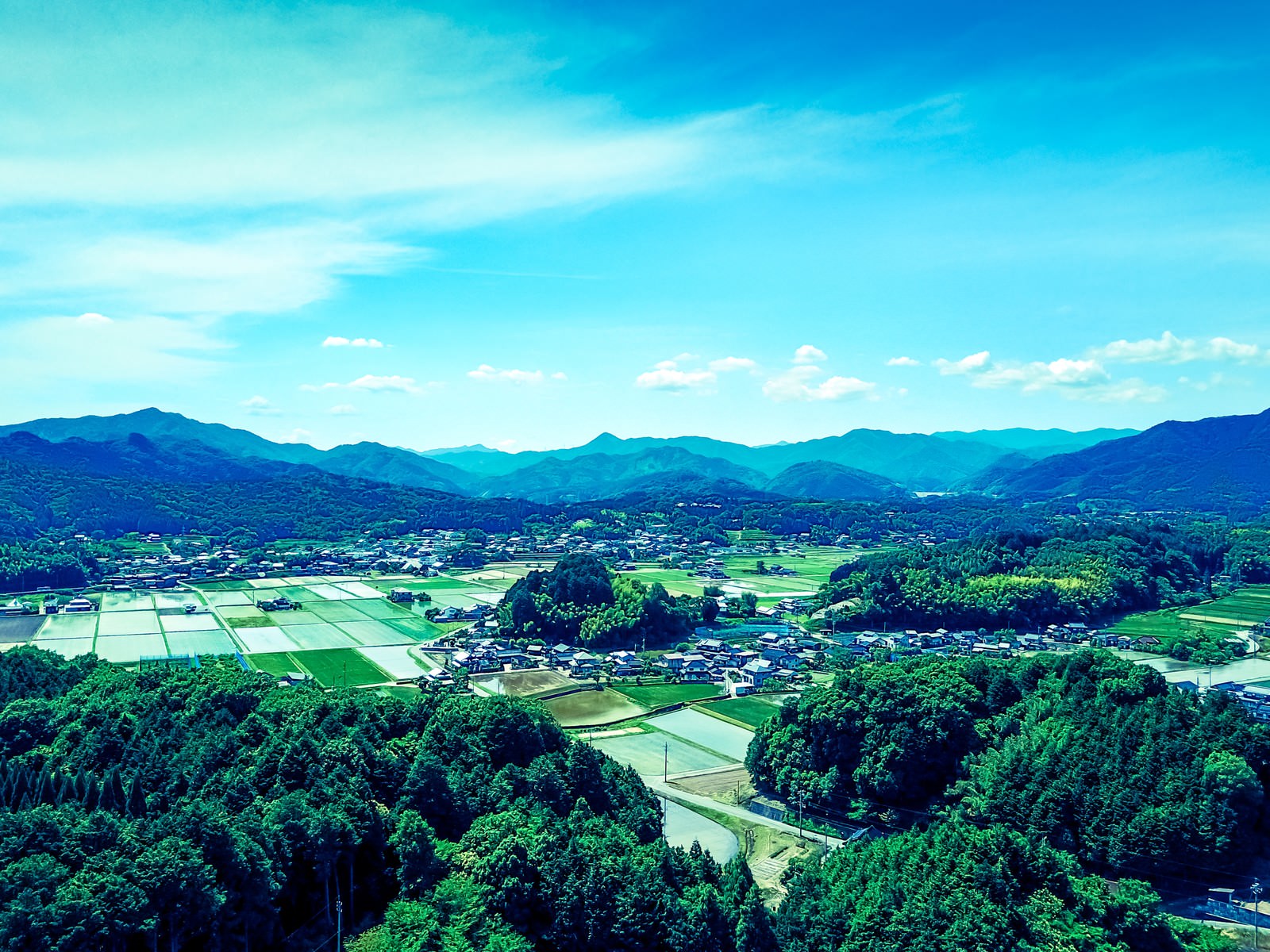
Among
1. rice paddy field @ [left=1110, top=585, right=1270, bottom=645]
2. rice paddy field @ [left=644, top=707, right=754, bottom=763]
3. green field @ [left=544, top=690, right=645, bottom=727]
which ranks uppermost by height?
rice paddy field @ [left=1110, top=585, right=1270, bottom=645]

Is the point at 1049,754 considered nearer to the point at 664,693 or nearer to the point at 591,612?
the point at 664,693

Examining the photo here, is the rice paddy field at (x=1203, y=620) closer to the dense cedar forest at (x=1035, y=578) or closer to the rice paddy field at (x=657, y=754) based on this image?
the dense cedar forest at (x=1035, y=578)

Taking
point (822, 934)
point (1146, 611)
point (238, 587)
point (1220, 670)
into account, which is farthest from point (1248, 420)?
point (822, 934)

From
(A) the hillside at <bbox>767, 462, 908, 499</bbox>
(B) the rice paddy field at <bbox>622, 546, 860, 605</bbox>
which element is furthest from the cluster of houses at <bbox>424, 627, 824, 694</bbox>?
(A) the hillside at <bbox>767, 462, 908, 499</bbox>

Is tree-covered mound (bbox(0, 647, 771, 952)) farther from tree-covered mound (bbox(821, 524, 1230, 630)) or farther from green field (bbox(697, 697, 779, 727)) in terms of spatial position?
tree-covered mound (bbox(821, 524, 1230, 630))

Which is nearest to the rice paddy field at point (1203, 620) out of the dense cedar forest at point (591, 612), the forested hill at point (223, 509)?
the dense cedar forest at point (591, 612)

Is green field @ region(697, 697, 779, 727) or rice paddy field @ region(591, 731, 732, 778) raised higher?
green field @ region(697, 697, 779, 727)
